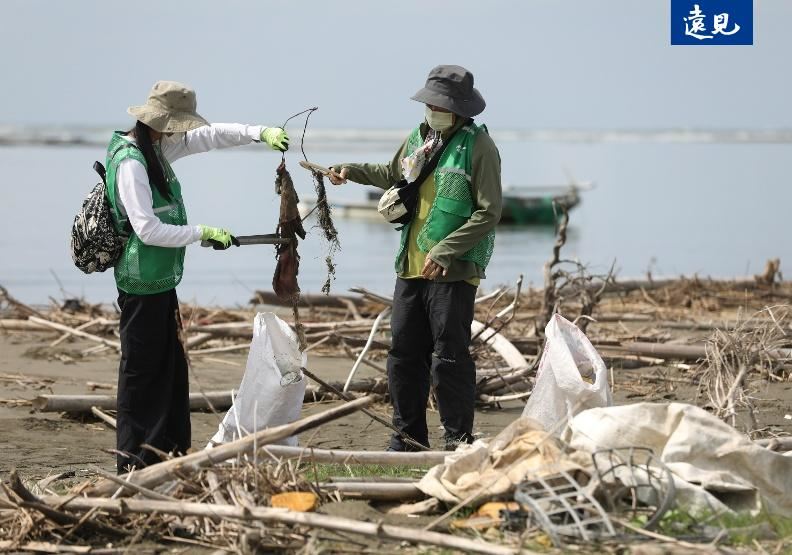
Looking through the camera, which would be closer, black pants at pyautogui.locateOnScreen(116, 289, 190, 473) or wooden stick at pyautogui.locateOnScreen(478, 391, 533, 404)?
black pants at pyautogui.locateOnScreen(116, 289, 190, 473)

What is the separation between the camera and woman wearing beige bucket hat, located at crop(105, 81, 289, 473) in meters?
6.05

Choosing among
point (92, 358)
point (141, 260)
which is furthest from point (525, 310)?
point (141, 260)

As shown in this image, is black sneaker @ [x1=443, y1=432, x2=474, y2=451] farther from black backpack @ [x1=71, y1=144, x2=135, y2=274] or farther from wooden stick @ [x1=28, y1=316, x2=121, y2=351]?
wooden stick @ [x1=28, y1=316, x2=121, y2=351]

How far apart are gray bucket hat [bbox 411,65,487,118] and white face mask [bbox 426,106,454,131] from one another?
7 cm

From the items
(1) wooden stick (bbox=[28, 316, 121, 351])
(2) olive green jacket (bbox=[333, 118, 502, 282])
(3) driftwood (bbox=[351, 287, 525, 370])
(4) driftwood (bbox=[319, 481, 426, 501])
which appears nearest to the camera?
(4) driftwood (bbox=[319, 481, 426, 501])

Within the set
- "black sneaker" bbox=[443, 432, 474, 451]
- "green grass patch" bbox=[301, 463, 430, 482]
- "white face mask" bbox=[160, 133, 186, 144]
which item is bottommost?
"black sneaker" bbox=[443, 432, 474, 451]

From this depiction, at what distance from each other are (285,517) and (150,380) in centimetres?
191

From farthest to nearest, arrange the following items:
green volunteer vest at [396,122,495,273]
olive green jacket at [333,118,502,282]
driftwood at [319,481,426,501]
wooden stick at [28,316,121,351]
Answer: wooden stick at [28,316,121,351]
green volunteer vest at [396,122,495,273]
olive green jacket at [333,118,502,282]
driftwood at [319,481,426,501]

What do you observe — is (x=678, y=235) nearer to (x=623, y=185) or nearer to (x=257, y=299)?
(x=257, y=299)

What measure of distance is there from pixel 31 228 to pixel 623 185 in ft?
79.9

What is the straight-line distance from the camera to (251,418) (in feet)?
21.4

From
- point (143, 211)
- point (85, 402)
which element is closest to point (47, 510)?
point (143, 211)

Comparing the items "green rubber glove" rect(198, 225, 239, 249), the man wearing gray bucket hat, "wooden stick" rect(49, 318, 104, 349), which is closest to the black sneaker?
the man wearing gray bucket hat

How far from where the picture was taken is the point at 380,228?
29234 mm
